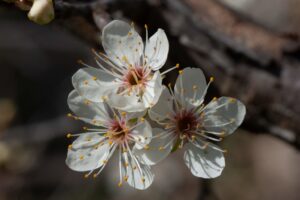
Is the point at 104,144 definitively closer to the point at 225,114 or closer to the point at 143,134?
the point at 143,134

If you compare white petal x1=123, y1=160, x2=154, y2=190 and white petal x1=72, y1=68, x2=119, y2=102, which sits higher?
white petal x1=72, y1=68, x2=119, y2=102

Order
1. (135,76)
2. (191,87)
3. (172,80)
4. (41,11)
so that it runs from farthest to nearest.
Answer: (172,80) → (135,76) → (191,87) → (41,11)


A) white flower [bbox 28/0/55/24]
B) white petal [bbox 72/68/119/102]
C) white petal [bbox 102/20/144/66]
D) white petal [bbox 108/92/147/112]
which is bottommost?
white petal [bbox 72/68/119/102]

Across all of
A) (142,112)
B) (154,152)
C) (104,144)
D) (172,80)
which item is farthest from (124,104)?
(172,80)

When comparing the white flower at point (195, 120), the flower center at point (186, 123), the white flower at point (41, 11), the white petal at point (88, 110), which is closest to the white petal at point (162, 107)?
the white flower at point (195, 120)

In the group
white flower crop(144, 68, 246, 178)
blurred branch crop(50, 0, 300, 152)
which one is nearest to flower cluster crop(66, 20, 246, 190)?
white flower crop(144, 68, 246, 178)

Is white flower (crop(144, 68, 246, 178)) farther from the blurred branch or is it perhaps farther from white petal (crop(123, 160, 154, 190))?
the blurred branch

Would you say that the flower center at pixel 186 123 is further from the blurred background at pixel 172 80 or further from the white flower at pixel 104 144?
the blurred background at pixel 172 80
